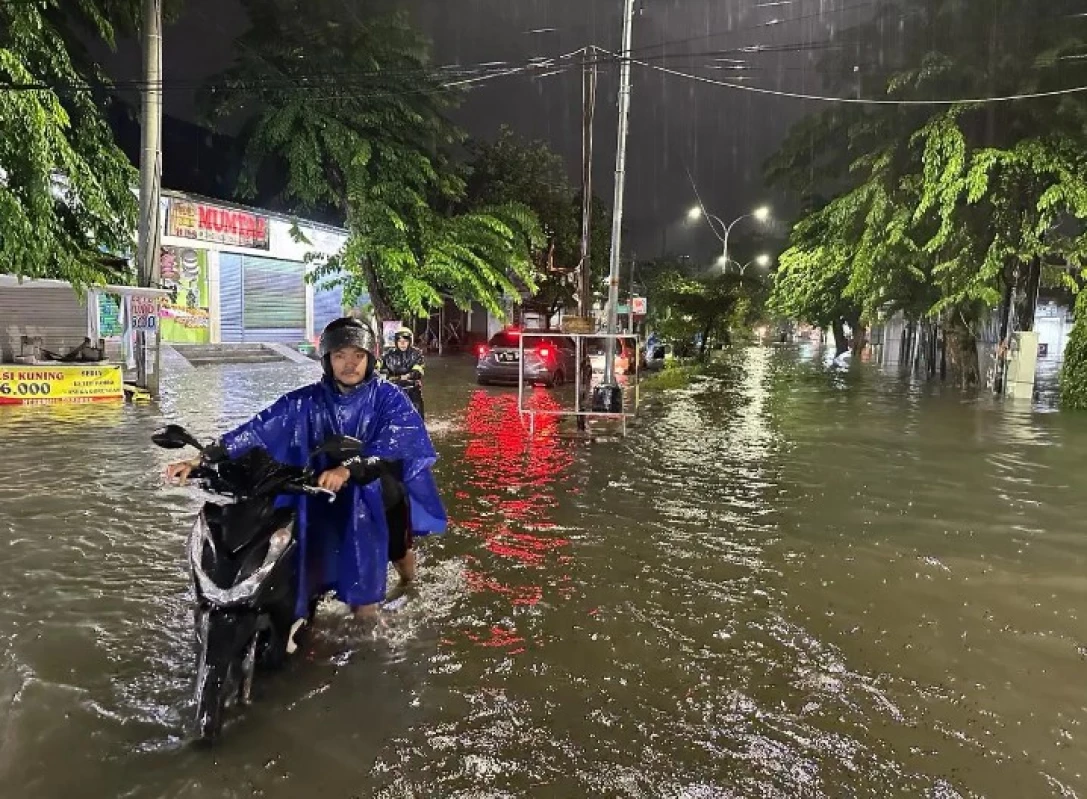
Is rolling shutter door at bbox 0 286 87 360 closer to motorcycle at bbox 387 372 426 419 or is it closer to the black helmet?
motorcycle at bbox 387 372 426 419

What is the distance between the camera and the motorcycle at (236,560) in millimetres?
3311

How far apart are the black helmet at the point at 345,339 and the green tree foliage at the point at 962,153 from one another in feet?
53.1

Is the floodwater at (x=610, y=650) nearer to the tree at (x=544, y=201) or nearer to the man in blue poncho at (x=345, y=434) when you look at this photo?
the man in blue poncho at (x=345, y=434)

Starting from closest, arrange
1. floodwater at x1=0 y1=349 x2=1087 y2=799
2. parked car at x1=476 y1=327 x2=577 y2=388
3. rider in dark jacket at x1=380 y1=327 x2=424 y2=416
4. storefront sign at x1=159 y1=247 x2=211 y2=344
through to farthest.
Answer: floodwater at x1=0 y1=349 x2=1087 y2=799 < rider in dark jacket at x1=380 y1=327 x2=424 y2=416 < parked car at x1=476 y1=327 x2=577 y2=388 < storefront sign at x1=159 y1=247 x2=211 y2=344

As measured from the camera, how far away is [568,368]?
71.5 feet

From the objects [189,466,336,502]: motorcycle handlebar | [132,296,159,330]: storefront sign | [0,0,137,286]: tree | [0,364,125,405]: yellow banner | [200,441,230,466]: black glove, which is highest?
[0,0,137,286]: tree

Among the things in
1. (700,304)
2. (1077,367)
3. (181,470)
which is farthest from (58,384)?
(700,304)

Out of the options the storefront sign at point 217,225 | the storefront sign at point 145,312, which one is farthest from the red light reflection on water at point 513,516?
the storefront sign at point 217,225

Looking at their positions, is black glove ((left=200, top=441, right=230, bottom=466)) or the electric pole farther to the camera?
the electric pole

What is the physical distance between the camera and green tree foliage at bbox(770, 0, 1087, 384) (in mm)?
17078

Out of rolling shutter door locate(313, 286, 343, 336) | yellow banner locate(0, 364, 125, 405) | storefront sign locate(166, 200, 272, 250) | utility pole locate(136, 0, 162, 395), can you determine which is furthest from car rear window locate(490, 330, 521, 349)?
rolling shutter door locate(313, 286, 343, 336)

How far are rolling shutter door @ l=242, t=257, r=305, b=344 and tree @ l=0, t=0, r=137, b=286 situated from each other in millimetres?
13048

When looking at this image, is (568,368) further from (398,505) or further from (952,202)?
(398,505)

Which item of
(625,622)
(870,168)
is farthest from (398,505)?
(870,168)
